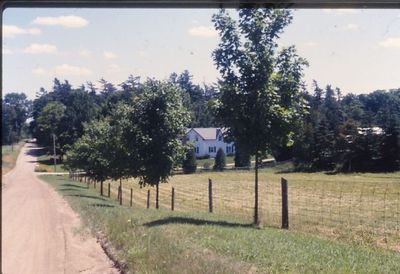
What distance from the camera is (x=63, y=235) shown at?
1279cm

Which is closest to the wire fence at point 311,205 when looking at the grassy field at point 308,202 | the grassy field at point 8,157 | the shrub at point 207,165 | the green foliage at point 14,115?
the grassy field at point 308,202

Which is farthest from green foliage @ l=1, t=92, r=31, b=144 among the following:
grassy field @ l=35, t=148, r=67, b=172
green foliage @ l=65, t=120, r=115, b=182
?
green foliage @ l=65, t=120, r=115, b=182

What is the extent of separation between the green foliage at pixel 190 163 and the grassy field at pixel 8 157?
13.4m

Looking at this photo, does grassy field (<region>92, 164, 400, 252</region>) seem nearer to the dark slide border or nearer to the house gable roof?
the house gable roof

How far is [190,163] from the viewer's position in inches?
769

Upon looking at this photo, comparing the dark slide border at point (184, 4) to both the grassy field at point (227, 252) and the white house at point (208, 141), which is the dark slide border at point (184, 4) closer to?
the grassy field at point (227, 252)

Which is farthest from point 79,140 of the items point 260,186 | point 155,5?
point 155,5

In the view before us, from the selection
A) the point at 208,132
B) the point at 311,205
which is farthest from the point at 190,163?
the point at 311,205

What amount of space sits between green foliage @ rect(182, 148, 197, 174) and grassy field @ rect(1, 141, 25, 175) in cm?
1339

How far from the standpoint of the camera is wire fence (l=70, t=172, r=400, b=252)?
1223cm

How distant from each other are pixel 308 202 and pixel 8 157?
15.1 metres

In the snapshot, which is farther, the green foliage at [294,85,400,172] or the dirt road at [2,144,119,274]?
the green foliage at [294,85,400,172]

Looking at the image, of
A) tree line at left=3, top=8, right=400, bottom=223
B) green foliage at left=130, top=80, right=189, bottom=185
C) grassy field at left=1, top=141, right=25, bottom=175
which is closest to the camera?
grassy field at left=1, top=141, right=25, bottom=175

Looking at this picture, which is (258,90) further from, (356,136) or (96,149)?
(356,136)
